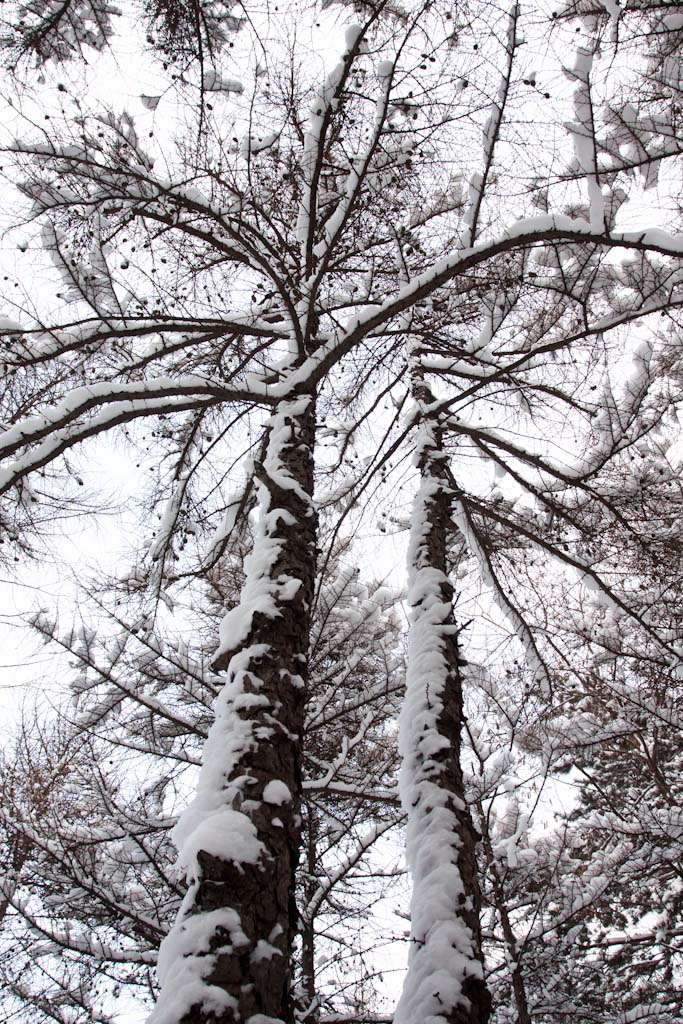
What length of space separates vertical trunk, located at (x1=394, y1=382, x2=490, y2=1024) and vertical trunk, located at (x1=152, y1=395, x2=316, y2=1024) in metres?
0.71

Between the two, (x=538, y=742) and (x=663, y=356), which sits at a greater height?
(x=663, y=356)

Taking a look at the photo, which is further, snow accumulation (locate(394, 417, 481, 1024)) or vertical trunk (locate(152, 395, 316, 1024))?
snow accumulation (locate(394, 417, 481, 1024))

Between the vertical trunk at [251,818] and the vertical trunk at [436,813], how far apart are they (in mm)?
709

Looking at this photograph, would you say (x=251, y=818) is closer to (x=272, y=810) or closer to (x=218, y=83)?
(x=272, y=810)

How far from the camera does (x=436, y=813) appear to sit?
281 centimetres

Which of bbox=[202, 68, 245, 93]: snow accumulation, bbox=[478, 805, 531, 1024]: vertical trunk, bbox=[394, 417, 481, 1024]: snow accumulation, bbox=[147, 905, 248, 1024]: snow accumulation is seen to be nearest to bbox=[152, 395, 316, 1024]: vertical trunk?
bbox=[147, 905, 248, 1024]: snow accumulation

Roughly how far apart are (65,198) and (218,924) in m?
3.70

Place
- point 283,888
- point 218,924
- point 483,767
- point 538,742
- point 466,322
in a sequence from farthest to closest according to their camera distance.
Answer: point 538,742, point 483,767, point 466,322, point 283,888, point 218,924

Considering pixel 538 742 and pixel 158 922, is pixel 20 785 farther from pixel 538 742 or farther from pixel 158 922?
pixel 538 742

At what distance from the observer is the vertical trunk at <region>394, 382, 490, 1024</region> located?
7.40 ft

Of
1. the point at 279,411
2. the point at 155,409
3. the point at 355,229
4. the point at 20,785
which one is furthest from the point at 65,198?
the point at 20,785

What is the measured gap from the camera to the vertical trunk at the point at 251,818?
1702mm

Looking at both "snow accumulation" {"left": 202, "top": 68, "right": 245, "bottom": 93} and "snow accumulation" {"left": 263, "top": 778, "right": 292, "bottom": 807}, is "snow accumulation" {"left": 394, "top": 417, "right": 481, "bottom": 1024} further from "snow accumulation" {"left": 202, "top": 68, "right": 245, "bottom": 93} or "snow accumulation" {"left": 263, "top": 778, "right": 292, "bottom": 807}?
"snow accumulation" {"left": 202, "top": 68, "right": 245, "bottom": 93}

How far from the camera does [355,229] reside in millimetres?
5098
